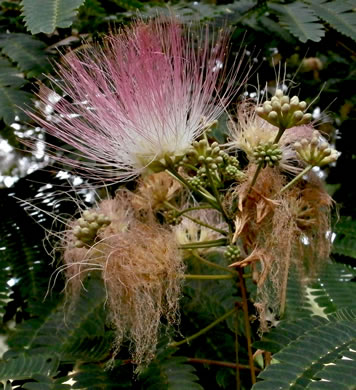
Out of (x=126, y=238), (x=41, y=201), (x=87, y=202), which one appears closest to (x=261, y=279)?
(x=126, y=238)

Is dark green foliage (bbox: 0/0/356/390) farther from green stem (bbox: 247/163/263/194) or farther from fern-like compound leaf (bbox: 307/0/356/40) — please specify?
green stem (bbox: 247/163/263/194)

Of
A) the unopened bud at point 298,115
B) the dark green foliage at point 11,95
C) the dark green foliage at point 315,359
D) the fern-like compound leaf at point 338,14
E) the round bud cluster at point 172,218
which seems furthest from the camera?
the fern-like compound leaf at point 338,14

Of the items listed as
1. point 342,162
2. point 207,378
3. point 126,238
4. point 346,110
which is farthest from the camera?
point 346,110

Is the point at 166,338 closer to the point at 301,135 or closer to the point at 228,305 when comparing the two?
the point at 228,305

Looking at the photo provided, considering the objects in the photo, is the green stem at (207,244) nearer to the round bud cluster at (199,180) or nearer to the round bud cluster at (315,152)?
the round bud cluster at (199,180)

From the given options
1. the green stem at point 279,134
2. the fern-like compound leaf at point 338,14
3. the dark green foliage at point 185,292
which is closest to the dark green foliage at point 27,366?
the dark green foliage at point 185,292

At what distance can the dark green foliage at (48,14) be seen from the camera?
194 centimetres

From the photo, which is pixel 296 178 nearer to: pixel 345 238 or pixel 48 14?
pixel 345 238

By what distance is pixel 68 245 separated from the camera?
2.02 m

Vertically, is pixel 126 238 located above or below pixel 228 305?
above

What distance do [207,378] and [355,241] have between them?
2.27 feet

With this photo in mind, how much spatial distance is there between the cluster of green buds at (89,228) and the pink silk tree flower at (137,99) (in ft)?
0.47

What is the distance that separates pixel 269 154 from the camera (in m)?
1.71

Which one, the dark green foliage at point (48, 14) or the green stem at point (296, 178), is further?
the dark green foliage at point (48, 14)
